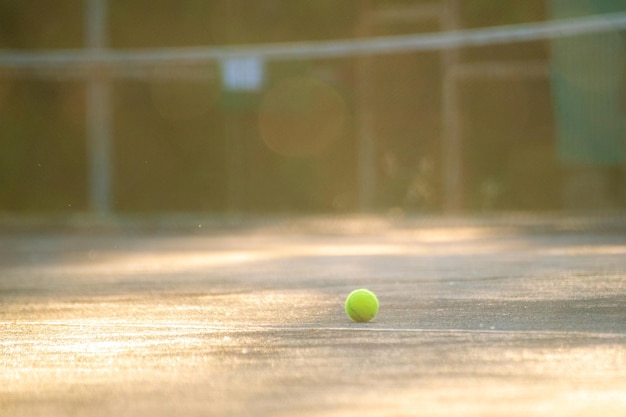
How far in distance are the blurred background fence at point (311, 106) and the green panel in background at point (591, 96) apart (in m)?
0.02

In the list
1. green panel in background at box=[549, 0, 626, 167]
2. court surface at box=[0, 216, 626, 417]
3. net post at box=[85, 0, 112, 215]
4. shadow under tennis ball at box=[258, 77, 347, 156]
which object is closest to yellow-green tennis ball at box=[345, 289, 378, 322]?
court surface at box=[0, 216, 626, 417]

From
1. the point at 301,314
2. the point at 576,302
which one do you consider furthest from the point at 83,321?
the point at 576,302

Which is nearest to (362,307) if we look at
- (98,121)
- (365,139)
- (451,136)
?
(451,136)

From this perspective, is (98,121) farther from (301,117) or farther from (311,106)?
(311,106)

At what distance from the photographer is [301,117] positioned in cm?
1916

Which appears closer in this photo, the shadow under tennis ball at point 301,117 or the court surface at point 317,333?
the court surface at point 317,333

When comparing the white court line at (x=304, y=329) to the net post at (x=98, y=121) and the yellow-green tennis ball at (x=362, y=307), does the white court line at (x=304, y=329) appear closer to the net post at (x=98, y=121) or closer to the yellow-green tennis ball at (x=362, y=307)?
the yellow-green tennis ball at (x=362, y=307)

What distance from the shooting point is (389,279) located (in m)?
10.5

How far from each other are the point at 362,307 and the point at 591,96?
9863mm

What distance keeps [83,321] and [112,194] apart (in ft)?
38.6

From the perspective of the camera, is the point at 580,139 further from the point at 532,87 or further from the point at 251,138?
the point at 251,138

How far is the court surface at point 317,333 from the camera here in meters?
4.75

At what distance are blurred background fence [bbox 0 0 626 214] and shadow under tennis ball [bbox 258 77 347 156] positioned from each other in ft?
0.06

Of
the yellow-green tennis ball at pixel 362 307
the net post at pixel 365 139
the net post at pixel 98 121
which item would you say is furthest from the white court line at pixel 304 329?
the net post at pixel 98 121
